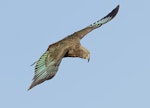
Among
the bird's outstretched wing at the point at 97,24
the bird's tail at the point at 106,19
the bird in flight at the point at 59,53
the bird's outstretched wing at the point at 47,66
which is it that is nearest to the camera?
the bird's outstretched wing at the point at 47,66

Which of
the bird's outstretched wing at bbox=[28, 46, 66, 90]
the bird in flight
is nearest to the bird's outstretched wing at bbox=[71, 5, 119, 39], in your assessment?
the bird in flight

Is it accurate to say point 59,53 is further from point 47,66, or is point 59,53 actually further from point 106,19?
point 106,19

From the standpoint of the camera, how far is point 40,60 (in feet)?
76.3

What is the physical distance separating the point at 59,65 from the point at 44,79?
1.41m

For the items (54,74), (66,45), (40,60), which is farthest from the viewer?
(66,45)

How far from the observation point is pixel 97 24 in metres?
28.9

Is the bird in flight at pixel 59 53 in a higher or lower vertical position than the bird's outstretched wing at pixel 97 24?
lower

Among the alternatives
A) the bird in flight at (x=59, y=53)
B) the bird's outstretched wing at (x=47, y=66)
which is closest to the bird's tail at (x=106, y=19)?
the bird in flight at (x=59, y=53)

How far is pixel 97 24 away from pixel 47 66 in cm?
690

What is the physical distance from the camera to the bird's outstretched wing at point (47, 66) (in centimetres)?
2112

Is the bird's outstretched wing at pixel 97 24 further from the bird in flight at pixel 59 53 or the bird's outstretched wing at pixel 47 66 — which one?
the bird's outstretched wing at pixel 47 66

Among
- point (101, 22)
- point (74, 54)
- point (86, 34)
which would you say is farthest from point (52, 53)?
point (101, 22)

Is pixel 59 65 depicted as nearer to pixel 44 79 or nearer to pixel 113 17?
pixel 44 79

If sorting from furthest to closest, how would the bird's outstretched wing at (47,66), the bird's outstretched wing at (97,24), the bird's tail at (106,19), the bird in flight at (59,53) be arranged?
the bird's tail at (106,19), the bird's outstretched wing at (97,24), the bird in flight at (59,53), the bird's outstretched wing at (47,66)
